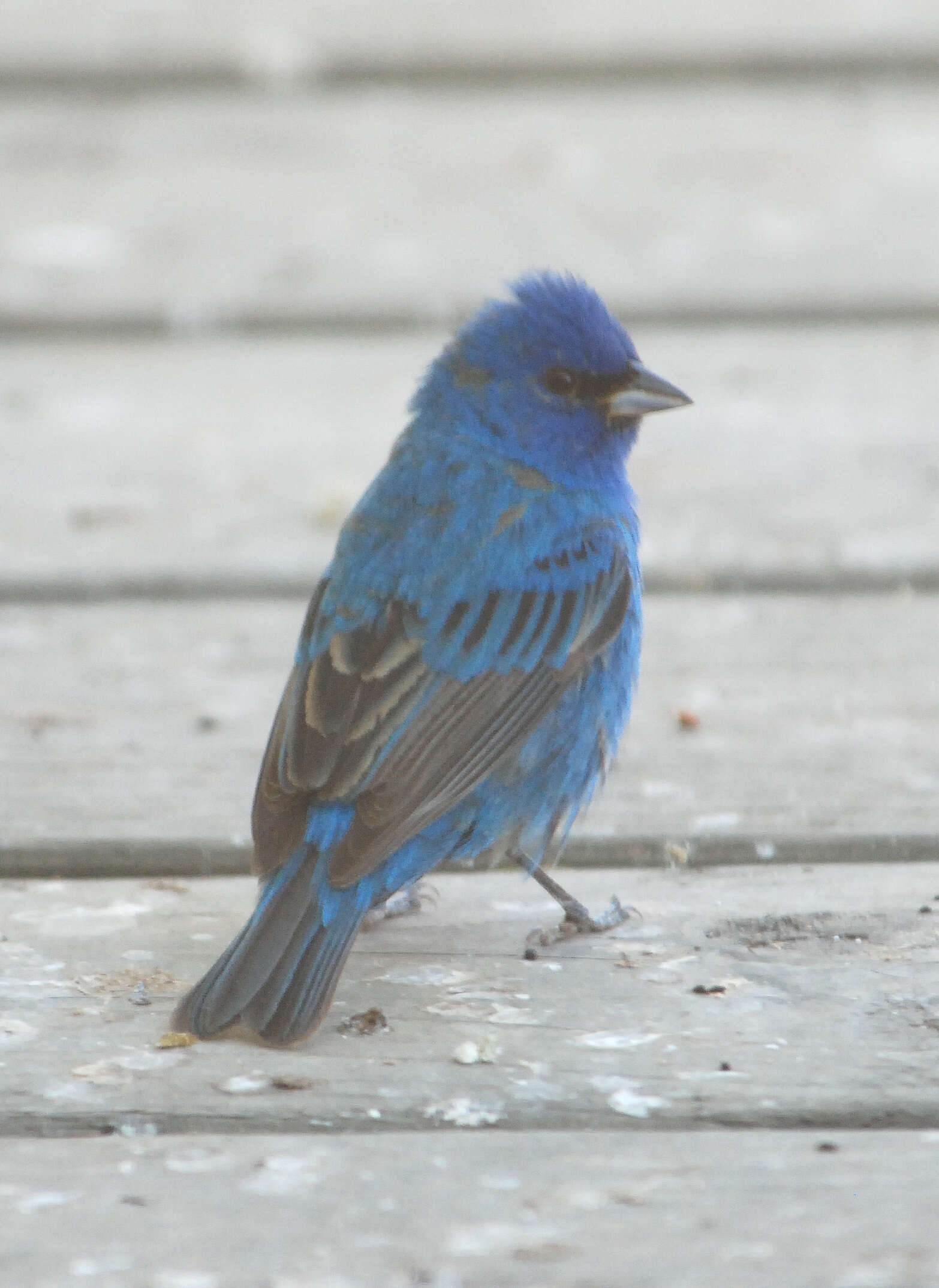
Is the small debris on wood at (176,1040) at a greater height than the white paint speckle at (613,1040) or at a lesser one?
lesser

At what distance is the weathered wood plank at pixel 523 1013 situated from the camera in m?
1.62

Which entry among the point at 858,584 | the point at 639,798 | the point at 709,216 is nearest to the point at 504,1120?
the point at 639,798

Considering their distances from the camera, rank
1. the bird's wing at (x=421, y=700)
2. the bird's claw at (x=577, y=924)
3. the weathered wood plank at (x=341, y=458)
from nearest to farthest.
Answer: the bird's claw at (x=577, y=924), the bird's wing at (x=421, y=700), the weathered wood plank at (x=341, y=458)

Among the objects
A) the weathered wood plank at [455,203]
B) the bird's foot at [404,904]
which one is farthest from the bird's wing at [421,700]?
the weathered wood plank at [455,203]

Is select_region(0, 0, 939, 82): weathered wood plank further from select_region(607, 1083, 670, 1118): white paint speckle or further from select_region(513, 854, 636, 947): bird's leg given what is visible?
select_region(607, 1083, 670, 1118): white paint speckle

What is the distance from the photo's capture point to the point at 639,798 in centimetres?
241

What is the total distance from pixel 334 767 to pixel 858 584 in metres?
1.21

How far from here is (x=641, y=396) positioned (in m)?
2.72

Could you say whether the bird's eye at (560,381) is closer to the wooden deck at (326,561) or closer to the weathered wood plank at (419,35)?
the wooden deck at (326,561)

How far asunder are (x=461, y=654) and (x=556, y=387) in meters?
0.59

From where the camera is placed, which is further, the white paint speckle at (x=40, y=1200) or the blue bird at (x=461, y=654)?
the blue bird at (x=461, y=654)

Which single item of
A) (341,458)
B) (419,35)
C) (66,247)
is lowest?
(341,458)

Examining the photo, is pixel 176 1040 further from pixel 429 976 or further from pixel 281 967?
pixel 429 976

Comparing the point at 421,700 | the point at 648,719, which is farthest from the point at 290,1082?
the point at 648,719
